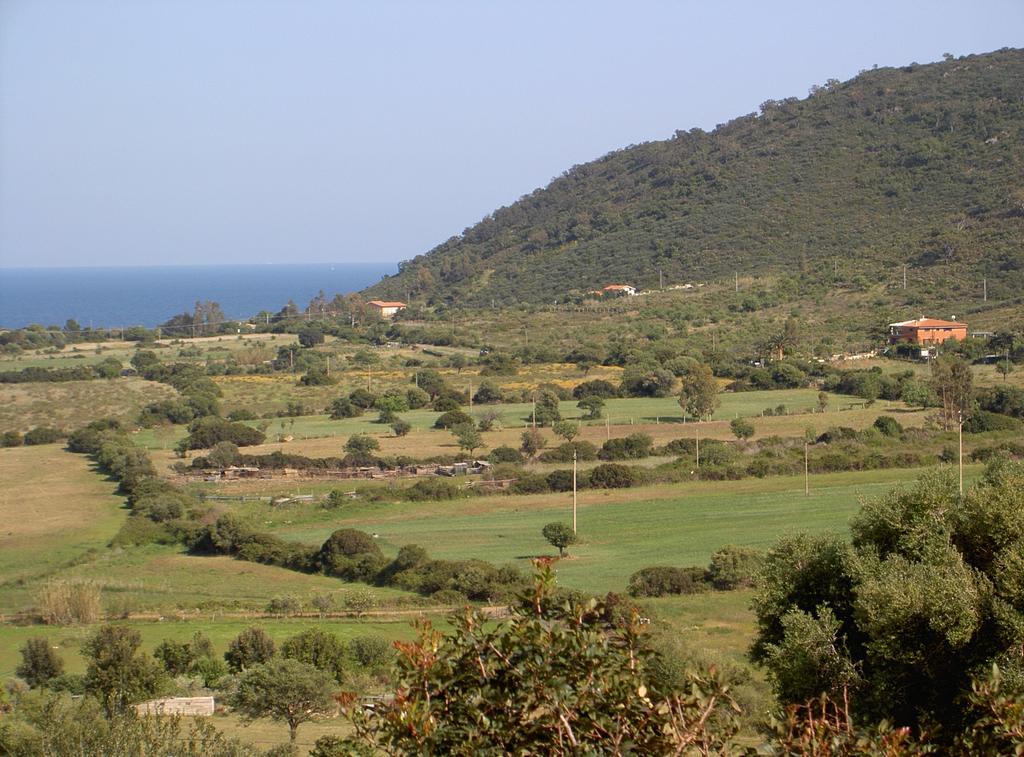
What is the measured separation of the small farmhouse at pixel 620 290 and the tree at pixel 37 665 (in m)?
64.3

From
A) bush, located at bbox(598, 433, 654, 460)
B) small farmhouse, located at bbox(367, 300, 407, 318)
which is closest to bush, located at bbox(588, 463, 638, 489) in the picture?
bush, located at bbox(598, 433, 654, 460)

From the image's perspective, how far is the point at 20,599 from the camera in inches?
828

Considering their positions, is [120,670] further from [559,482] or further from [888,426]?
[888,426]

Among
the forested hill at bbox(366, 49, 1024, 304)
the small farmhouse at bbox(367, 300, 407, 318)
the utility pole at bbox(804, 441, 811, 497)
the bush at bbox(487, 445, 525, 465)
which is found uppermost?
the forested hill at bbox(366, 49, 1024, 304)

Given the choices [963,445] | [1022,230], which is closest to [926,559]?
[963,445]

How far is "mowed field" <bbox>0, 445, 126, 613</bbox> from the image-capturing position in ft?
76.9

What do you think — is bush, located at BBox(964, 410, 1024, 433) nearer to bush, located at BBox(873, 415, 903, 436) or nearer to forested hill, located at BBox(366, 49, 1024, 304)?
bush, located at BBox(873, 415, 903, 436)

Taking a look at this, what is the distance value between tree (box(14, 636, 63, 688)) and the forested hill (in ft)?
181

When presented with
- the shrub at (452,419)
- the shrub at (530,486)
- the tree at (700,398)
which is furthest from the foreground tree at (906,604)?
the shrub at (452,419)

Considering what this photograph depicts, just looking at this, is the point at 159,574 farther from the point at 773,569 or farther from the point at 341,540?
the point at 773,569

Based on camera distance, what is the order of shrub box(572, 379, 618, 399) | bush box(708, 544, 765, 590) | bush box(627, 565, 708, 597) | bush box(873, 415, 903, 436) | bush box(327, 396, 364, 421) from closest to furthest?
bush box(627, 565, 708, 597)
bush box(708, 544, 765, 590)
bush box(873, 415, 903, 436)
bush box(327, 396, 364, 421)
shrub box(572, 379, 618, 399)

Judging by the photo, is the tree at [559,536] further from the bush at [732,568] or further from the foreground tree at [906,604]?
the foreground tree at [906,604]

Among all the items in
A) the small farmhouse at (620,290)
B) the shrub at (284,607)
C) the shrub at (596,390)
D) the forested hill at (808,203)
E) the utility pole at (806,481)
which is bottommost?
the shrub at (284,607)

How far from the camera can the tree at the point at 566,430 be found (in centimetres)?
3588
